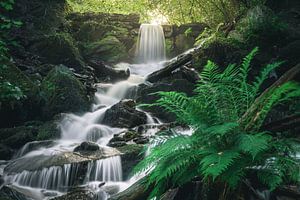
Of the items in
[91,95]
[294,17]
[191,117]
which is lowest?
[91,95]

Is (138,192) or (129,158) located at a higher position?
(138,192)

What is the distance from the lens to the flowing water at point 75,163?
22.5 feet

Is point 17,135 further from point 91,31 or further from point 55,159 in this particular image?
point 91,31

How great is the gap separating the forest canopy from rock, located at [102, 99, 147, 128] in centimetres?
610

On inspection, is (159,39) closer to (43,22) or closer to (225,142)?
(43,22)

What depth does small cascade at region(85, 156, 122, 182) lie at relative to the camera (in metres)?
6.90

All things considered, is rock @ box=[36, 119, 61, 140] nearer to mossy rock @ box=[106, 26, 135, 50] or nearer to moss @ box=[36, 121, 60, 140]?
moss @ box=[36, 121, 60, 140]

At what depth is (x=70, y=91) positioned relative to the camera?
11.1 metres

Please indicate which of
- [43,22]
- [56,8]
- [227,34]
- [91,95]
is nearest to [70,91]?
[91,95]

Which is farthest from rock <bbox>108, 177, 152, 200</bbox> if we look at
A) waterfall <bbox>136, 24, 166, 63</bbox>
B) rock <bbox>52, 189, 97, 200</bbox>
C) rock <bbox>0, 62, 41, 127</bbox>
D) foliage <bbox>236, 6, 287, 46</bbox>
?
waterfall <bbox>136, 24, 166, 63</bbox>

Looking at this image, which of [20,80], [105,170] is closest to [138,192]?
[105,170]

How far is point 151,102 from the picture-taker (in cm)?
1088

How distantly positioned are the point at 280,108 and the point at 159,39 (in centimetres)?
1004

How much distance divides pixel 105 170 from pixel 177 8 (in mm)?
11259
